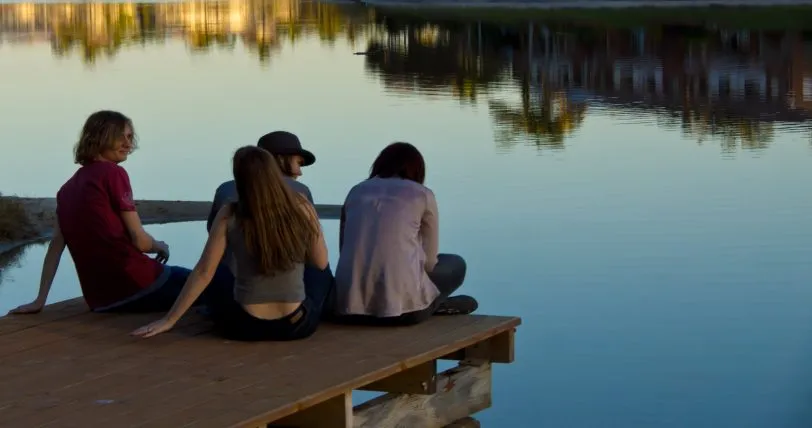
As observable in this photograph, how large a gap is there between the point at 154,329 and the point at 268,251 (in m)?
0.68

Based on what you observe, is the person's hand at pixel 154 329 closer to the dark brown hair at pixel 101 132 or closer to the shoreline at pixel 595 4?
the dark brown hair at pixel 101 132

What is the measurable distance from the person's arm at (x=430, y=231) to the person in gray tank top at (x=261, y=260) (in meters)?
0.54

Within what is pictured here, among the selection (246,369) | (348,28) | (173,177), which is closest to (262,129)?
(173,177)

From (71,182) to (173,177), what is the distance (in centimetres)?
1242

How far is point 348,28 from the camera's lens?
57844 millimetres

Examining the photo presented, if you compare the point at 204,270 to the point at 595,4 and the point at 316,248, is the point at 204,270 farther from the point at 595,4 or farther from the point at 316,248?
the point at 595,4

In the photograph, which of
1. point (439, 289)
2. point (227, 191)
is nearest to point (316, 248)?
point (227, 191)

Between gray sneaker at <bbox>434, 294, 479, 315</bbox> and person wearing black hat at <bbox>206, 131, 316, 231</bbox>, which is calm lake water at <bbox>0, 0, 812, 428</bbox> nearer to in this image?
gray sneaker at <bbox>434, 294, 479, 315</bbox>

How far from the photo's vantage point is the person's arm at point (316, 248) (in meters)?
6.96

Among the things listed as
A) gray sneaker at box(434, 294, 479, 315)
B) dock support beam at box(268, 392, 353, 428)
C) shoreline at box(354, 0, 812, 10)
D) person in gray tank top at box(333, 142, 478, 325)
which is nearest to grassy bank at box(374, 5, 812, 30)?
shoreline at box(354, 0, 812, 10)

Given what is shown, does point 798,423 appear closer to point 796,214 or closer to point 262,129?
point 796,214

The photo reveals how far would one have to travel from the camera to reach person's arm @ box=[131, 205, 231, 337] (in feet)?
22.7

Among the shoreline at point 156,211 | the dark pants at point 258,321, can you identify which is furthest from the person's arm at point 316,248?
the shoreline at point 156,211

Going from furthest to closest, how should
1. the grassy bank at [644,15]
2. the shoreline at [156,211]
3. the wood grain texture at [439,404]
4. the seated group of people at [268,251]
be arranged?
1. the grassy bank at [644,15]
2. the shoreline at [156,211]
3. the wood grain texture at [439,404]
4. the seated group of people at [268,251]
